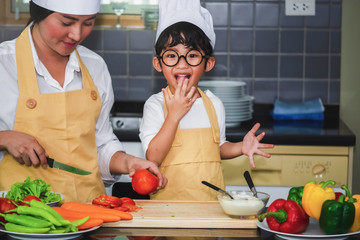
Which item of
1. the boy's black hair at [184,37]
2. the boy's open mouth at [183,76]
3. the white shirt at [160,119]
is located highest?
the boy's black hair at [184,37]

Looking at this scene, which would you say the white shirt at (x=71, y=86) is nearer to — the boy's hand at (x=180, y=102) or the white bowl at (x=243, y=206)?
the boy's hand at (x=180, y=102)

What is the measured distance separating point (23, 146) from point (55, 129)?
0.54 feet

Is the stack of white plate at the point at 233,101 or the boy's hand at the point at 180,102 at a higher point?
the boy's hand at the point at 180,102

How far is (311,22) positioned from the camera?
3457 mm

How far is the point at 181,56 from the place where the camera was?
209 centimetres

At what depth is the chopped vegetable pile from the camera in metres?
1.65

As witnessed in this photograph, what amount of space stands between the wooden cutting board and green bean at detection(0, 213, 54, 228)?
0.20 meters

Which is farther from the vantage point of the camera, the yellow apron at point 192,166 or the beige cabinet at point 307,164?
the beige cabinet at point 307,164

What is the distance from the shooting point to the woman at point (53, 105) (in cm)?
189

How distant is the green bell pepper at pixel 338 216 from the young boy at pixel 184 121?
0.57m

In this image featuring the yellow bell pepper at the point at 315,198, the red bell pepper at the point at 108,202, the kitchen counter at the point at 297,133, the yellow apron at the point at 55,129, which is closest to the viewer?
the yellow bell pepper at the point at 315,198

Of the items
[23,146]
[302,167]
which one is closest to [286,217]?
[23,146]

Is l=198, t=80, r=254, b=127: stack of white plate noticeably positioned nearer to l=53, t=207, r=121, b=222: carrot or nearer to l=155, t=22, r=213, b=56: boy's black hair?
l=155, t=22, r=213, b=56: boy's black hair

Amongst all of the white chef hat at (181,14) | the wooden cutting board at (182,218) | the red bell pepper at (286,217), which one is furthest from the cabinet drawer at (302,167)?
the red bell pepper at (286,217)
